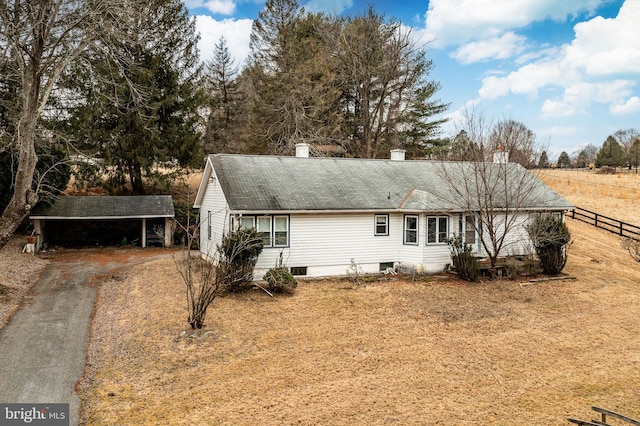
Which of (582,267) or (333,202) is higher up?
(333,202)

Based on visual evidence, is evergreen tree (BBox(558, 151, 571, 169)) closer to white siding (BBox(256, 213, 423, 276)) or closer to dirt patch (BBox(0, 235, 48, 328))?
white siding (BBox(256, 213, 423, 276))

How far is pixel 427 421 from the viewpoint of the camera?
6.68m

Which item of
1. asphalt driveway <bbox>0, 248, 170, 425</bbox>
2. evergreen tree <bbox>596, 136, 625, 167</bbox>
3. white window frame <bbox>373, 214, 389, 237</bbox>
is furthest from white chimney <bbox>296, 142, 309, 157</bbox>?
evergreen tree <bbox>596, 136, 625, 167</bbox>

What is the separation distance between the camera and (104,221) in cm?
2561

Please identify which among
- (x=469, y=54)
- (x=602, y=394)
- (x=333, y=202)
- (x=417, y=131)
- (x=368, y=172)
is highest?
(x=469, y=54)

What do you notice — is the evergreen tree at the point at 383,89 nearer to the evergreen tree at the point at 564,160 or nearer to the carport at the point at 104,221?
the carport at the point at 104,221

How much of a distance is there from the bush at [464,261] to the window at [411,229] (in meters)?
1.44

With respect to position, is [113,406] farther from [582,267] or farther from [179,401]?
[582,267]

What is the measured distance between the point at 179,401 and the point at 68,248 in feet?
63.9

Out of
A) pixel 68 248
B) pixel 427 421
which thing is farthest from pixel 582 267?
pixel 68 248

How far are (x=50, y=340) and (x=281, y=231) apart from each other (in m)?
8.08

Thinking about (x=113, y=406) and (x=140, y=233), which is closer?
(x=113, y=406)

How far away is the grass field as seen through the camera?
7.07 meters

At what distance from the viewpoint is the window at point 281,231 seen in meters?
15.7
